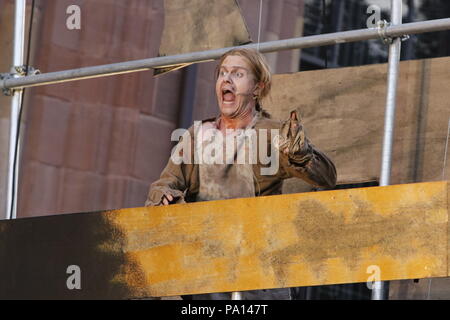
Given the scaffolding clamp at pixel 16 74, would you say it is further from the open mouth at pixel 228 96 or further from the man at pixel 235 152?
the open mouth at pixel 228 96

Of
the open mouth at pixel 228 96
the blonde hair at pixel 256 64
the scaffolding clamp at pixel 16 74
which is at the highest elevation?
the scaffolding clamp at pixel 16 74

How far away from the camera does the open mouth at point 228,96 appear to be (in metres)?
6.79

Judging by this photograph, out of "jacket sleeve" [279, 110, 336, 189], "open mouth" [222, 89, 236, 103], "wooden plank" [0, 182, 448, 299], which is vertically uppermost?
"open mouth" [222, 89, 236, 103]

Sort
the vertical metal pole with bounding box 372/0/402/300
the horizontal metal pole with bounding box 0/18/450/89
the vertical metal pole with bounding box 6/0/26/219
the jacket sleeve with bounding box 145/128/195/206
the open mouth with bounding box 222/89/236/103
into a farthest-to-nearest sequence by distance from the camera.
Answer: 1. the vertical metal pole with bounding box 6/0/26/219
2. the open mouth with bounding box 222/89/236/103
3. the jacket sleeve with bounding box 145/128/195/206
4. the horizontal metal pole with bounding box 0/18/450/89
5. the vertical metal pole with bounding box 372/0/402/300

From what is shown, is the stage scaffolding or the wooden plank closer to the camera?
the wooden plank

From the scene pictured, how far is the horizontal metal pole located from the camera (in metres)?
6.22

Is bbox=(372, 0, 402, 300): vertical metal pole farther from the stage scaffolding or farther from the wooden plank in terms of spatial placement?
the wooden plank

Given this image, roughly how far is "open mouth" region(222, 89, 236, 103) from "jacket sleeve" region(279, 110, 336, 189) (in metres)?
0.44

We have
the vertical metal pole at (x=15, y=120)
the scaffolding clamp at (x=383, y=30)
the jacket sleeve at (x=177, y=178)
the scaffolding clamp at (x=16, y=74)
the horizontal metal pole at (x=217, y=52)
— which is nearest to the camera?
the horizontal metal pole at (x=217, y=52)

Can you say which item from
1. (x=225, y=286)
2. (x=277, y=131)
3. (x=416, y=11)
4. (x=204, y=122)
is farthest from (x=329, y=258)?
(x=416, y=11)

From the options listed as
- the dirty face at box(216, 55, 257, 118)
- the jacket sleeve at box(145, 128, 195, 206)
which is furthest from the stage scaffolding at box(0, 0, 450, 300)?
the jacket sleeve at box(145, 128, 195, 206)

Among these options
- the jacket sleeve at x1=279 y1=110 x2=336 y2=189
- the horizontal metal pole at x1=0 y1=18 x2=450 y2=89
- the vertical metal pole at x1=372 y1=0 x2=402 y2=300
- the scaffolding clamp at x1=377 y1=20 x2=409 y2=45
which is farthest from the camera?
the scaffolding clamp at x1=377 y1=20 x2=409 y2=45

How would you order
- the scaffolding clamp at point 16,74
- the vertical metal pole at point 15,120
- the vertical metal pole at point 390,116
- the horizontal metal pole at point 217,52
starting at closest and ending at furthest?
1. the vertical metal pole at point 390,116
2. the horizontal metal pole at point 217,52
3. the vertical metal pole at point 15,120
4. the scaffolding clamp at point 16,74

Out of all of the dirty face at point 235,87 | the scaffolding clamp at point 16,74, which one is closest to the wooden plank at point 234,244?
the dirty face at point 235,87
